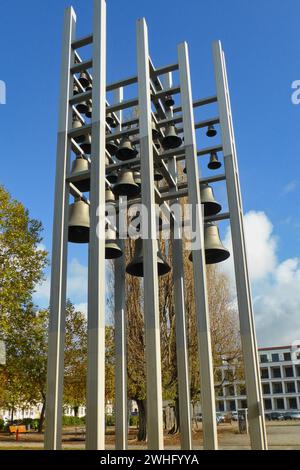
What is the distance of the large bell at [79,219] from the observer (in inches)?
297

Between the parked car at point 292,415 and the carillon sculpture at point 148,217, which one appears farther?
the parked car at point 292,415

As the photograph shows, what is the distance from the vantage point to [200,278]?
7090mm

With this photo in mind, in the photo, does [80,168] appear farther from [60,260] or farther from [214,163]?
[214,163]

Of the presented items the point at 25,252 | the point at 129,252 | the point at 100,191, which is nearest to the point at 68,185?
the point at 100,191

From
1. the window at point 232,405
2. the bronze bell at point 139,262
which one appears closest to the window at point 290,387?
the window at point 232,405

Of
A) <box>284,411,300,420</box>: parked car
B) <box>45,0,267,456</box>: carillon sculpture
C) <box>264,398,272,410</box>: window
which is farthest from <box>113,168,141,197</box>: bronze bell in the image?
<box>264,398,272,410</box>: window

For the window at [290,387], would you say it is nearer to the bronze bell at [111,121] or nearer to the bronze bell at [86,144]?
the bronze bell at [111,121]

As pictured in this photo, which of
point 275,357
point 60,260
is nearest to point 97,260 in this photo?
point 60,260

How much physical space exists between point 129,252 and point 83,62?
1277 centimetres

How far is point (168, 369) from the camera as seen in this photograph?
21266mm

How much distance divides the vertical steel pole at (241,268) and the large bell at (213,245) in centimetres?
45

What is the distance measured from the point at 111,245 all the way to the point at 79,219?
828mm

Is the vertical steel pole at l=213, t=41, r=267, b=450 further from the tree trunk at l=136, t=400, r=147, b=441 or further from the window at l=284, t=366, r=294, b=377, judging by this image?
the window at l=284, t=366, r=294, b=377

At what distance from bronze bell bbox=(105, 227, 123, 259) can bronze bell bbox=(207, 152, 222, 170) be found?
252 centimetres
